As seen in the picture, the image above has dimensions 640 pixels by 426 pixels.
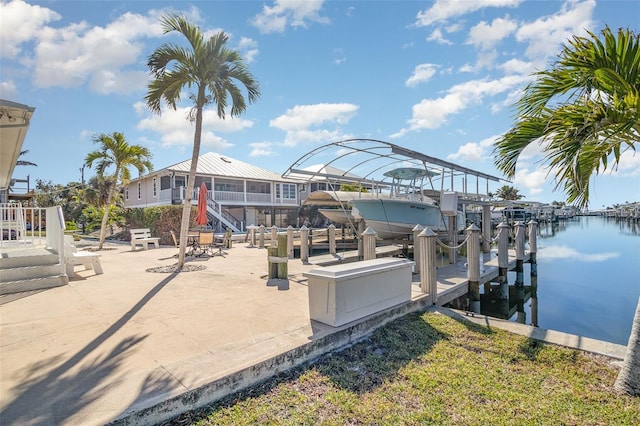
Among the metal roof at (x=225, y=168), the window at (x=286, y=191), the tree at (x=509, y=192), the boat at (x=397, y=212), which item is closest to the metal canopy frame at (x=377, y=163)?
the boat at (x=397, y=212)

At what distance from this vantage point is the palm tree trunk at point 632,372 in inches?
125

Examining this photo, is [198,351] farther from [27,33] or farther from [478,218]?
[478,218]

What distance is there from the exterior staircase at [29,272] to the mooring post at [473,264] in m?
9.21

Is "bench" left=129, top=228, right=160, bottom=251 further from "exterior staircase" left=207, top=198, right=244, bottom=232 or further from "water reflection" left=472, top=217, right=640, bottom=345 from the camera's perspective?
"water reflection" left=472, top=217, right=640, bottom=345

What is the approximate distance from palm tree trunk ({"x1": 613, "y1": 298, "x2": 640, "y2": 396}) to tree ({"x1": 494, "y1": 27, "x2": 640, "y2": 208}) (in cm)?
177

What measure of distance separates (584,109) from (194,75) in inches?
348

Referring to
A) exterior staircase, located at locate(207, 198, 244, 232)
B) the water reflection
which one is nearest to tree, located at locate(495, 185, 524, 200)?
the water reflection

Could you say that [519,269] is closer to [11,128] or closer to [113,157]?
[11,128]

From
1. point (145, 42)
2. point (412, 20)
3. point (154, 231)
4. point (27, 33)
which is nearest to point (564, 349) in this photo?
point (412, 20)

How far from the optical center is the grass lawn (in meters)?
2.71

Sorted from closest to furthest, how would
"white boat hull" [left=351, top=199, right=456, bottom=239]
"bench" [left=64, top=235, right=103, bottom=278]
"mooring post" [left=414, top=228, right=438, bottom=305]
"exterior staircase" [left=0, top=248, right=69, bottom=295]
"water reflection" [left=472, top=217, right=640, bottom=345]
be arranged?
"mooring post" [left=414, top=228, right=438, bottom=305] < "exterior staircase" [left=0, top=248, right=69, bottom=295] < "bench" [left=64, top=235, right=103, bottom=278] < "water reflection" [left=472, top=217, right=640, bottom=345] < "white boat hull" [left=351, top=199, right=456, bottom=239]

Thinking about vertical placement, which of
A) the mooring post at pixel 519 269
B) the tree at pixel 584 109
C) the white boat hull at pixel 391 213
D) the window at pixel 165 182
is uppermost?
the window at pixel 165 182

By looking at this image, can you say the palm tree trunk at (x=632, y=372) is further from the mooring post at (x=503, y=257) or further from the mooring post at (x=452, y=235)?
the mooring post at (x=452, y=235)

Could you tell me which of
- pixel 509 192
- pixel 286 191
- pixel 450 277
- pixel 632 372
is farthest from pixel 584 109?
pixel 509 192
